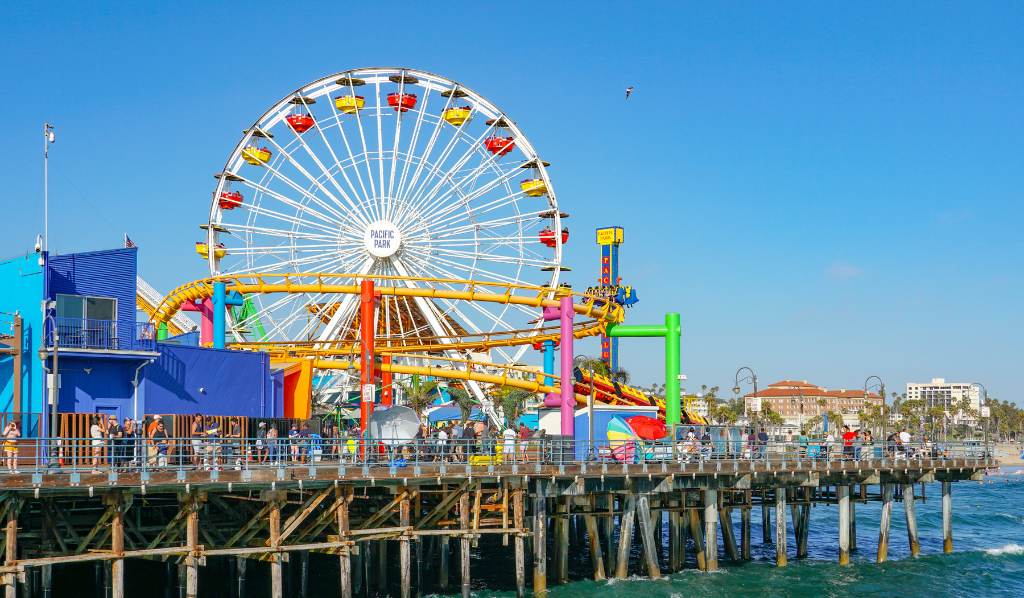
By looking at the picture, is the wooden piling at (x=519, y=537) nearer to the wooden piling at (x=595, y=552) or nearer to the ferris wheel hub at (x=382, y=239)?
the wooden piling at (x=595, y=552)

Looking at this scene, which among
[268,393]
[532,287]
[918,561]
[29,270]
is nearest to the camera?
[29,270]

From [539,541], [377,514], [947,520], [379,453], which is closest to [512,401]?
[947,520]

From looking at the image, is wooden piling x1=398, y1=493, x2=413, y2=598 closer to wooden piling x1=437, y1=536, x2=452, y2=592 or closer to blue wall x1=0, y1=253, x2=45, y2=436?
wooden piling x1=437, y1=536, x2=452, y2=592

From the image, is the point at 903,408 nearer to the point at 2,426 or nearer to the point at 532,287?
the point at 532,287

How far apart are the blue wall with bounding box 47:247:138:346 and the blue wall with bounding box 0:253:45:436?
524 millimetres

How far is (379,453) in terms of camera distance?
3381cm

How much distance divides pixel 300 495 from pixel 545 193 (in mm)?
34788

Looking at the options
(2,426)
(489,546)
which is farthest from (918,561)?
(2,426)

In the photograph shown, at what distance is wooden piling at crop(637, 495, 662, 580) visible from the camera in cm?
3903

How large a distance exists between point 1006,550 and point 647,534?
25215 mm

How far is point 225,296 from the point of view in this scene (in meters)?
50.3

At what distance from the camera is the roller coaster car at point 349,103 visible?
2537 inches

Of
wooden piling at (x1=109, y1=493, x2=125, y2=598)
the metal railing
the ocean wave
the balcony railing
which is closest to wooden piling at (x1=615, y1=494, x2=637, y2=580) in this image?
the metal railing

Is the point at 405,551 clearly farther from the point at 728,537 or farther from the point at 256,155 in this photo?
the point at 256,155
